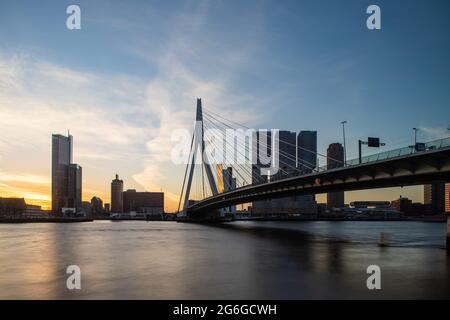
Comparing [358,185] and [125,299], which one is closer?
[125,299]

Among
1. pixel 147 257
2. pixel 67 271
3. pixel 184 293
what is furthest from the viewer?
pixel 147 257

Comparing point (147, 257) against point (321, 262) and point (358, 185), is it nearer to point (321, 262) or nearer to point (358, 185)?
point (321, 262)

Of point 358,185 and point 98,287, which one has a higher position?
point 358,185

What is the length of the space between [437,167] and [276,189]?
43.6 m

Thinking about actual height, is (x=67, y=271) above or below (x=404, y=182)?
below

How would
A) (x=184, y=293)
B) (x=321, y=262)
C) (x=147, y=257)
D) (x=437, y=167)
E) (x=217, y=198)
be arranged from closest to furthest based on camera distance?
(x=184, y=293) → (x=321, y=262) → (x=147, y=257) → (x=437, y=167) → (x=217, y=198)

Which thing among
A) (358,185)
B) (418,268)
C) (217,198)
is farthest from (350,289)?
(217,198)

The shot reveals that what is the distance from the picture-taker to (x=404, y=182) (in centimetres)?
5250
